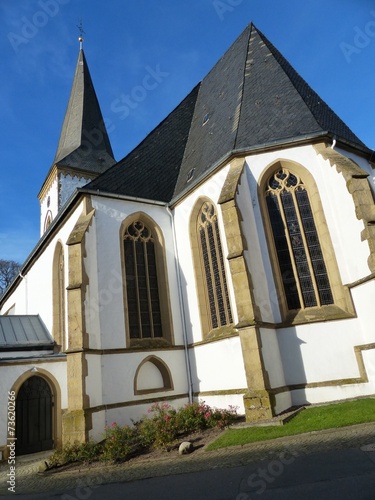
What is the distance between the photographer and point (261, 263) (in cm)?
1104

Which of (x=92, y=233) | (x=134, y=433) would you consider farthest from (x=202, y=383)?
(x=92, y=233)

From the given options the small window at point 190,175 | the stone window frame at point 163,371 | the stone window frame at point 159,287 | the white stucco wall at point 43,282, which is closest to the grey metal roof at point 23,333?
the white stucco wall at point 43,282

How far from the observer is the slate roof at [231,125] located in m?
12.7

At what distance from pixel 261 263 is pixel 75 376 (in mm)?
5885

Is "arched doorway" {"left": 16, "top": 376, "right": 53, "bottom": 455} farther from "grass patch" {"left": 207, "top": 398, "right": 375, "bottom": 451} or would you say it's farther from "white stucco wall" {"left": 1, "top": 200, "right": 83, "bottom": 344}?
"grass patch" {"left": 207, "top": 398, "right": 375, "bottom": 451}

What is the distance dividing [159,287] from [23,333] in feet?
19.0

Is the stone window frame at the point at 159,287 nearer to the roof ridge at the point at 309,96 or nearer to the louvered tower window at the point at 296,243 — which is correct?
the louvered tower window at the point at 296,243

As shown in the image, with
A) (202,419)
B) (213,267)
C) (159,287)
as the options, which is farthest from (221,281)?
(202,419)

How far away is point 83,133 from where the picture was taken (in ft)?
89.6

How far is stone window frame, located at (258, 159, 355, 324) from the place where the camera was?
10.4 m

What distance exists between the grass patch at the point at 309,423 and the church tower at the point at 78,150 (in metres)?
18.8

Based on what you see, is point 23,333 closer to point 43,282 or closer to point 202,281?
point 43,282

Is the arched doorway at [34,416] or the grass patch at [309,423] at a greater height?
the arched doorway at [34,416]

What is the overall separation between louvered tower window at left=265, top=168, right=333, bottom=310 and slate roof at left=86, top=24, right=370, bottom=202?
4.96ft
